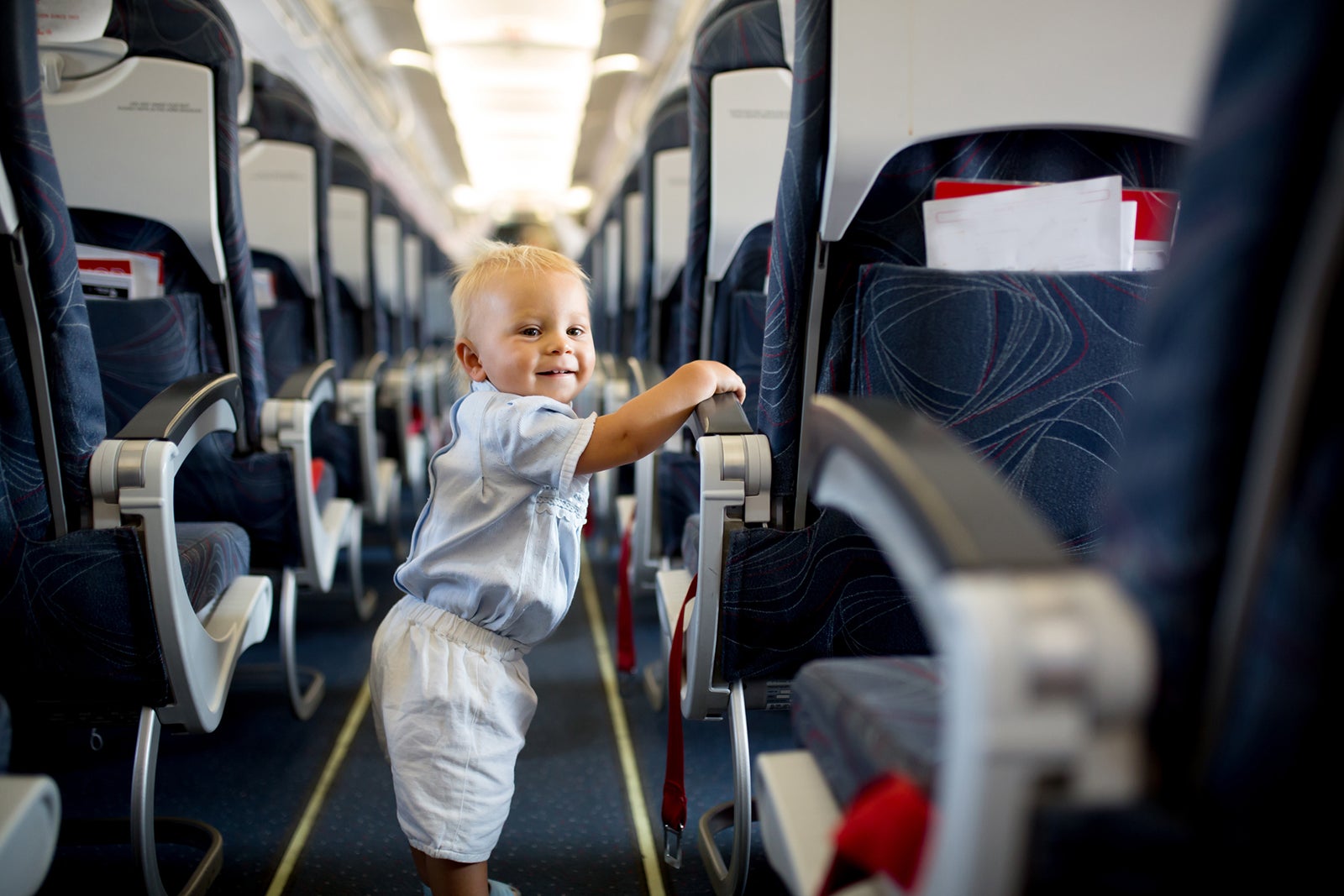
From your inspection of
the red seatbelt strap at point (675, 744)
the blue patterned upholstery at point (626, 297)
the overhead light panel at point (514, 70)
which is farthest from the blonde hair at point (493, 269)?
the overhead light panel at point (514, 70)

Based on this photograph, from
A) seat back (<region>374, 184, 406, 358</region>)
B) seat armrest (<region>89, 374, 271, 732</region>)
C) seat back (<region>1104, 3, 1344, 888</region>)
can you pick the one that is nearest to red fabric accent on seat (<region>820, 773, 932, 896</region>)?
seat back (<region>1104, 3, 1344, 888</region>)

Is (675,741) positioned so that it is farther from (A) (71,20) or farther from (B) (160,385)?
(A) (71,20)

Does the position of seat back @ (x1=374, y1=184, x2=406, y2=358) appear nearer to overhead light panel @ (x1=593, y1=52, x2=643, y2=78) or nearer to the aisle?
the aisle

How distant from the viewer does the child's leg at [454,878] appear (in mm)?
1219

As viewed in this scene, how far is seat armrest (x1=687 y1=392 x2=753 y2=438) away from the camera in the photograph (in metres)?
1.28

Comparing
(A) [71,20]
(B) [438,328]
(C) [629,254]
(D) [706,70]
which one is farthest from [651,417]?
(B) [438,328]

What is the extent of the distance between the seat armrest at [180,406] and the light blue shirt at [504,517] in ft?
1.31

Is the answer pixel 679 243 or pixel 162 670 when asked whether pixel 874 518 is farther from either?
pixel 679 243

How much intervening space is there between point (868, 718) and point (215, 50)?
74.9 inches

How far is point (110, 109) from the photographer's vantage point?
70.0 inches

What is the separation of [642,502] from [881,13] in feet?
4.91

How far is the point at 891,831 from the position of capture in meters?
0.61

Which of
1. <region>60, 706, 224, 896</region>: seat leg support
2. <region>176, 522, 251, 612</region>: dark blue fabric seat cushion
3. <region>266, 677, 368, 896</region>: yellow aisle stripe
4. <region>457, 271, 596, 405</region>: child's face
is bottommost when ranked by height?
<region>266, 677, 368, 896</region>: yellow aisle stripe

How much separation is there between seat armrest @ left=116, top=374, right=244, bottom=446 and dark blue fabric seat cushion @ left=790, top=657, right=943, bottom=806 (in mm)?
1023
